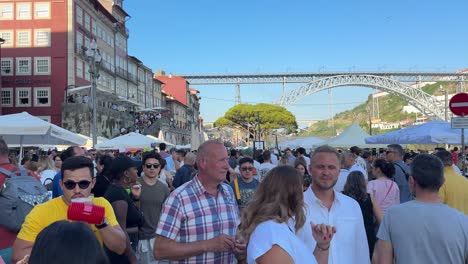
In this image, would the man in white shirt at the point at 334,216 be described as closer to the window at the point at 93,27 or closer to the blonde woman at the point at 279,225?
the blonde woman at the point at 279,225

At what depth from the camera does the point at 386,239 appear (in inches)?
146

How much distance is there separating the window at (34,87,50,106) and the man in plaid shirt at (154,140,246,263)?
40.8 m

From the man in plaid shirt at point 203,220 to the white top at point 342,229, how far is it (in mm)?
623

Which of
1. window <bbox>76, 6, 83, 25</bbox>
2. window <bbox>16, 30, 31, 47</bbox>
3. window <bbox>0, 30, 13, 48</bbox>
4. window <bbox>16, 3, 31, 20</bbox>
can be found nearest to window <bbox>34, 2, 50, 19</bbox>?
window <bbox>16, 3, 31, 20</bbox>

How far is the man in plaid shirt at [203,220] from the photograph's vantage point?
3.46 meters

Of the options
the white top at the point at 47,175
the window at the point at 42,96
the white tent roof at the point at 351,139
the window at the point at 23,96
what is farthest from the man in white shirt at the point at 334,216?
the window at the point at 23,96

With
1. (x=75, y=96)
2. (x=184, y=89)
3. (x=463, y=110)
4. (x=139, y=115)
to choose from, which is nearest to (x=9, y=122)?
(x=463, y=110)

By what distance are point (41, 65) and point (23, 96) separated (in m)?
3.24

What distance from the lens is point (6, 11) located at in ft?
137

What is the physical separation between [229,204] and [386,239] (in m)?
1.29

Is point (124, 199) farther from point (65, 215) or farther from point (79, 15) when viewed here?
point (79, 15)

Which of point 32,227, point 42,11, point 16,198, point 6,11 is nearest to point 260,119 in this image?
point 42,11

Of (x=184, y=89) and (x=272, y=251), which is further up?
(x=184, y=89)

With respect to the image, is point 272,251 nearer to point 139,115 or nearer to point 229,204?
point 229,204
